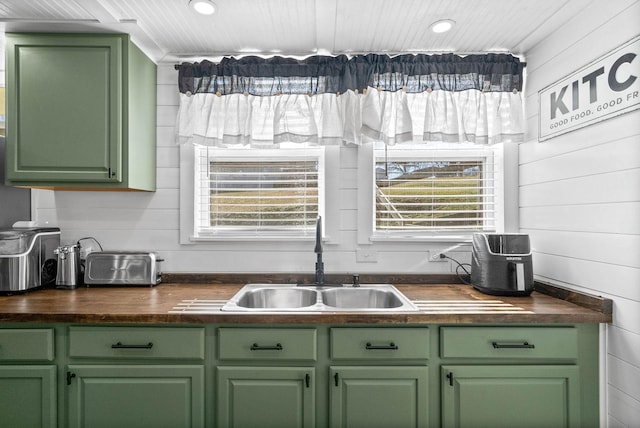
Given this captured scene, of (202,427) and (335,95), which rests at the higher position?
(335,95)

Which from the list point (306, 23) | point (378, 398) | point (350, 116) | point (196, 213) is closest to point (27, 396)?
point (196, 213)

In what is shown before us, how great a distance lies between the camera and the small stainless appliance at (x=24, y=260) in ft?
6.15

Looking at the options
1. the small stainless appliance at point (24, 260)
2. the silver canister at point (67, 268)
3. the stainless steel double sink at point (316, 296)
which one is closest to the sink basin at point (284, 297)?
the stainless steel double sink at point (316, 296)

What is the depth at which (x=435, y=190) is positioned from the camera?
2.29 metres

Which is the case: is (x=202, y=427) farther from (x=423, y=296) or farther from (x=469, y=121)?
(x=469, y=121)

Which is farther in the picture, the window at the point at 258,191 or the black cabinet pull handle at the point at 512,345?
the window at the point at 258,191

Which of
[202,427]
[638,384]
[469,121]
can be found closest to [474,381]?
[638,384]

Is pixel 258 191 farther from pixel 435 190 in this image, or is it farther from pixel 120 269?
pixel 435 190

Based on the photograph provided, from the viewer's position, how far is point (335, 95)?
7.02 feet

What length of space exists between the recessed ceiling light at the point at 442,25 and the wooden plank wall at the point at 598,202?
60 cm

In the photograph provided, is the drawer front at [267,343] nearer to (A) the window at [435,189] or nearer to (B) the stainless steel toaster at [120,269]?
(B) the stainless steel toaster at [120,269]

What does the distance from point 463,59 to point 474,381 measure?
5.96 feet

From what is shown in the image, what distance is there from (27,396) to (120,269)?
74 cm

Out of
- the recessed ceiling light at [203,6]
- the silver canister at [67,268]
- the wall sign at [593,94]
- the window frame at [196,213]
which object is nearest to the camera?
the wall sign at [593,94]
